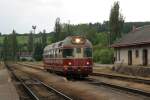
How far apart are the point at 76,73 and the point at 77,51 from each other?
5.48 ft

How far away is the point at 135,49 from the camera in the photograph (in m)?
43.8

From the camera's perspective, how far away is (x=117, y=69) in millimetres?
44438

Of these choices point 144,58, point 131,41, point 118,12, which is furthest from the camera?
point 118,12

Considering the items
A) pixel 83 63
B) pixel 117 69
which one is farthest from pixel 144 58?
pixel 83 63

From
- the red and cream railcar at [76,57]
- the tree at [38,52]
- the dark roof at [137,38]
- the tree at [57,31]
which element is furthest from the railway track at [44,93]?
the tree at [38,52]

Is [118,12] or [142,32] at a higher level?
[118,12]

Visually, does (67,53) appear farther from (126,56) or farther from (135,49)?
(126,56)

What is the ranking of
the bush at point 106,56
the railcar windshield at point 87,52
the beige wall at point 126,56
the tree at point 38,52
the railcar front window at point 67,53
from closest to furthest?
the railcar front window at point 67,53, the railcar windshield at point 87,52, the beige wall at point 126,56, the bush at point 106,56, the tree at point 38,52

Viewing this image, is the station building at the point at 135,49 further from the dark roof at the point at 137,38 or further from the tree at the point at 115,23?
the tree at the point at 115,23

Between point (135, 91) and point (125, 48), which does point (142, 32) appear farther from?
point (135, 91)

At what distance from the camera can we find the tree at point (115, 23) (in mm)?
67938

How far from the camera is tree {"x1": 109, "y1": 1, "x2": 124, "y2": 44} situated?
67938mm

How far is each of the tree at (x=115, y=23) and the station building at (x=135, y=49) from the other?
17.3 m

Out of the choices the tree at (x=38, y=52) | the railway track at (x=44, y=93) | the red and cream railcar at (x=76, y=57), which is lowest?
the railway track at (x=44, y=93)
